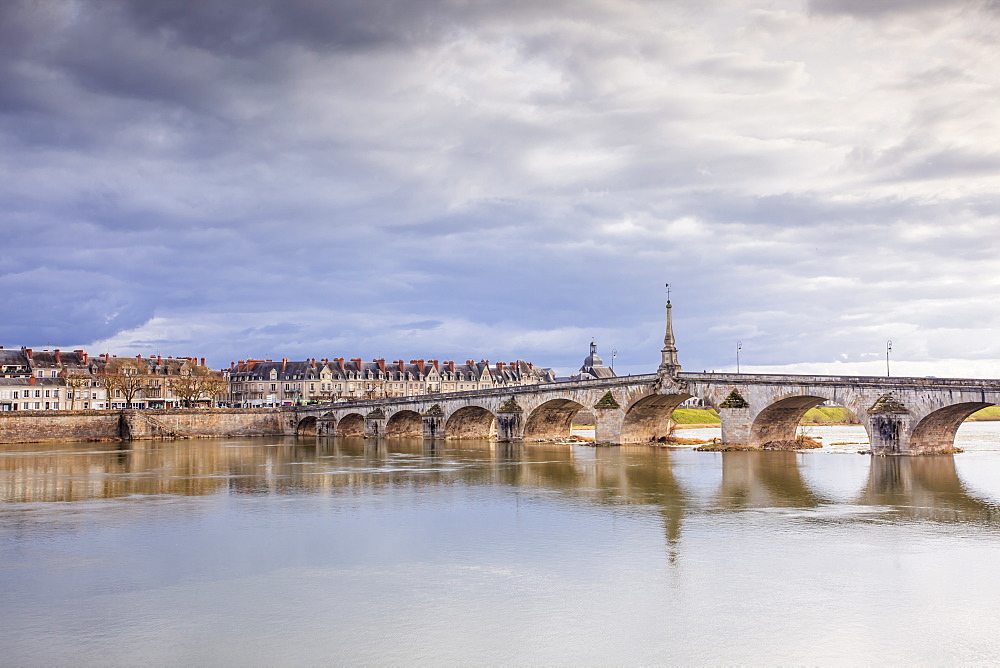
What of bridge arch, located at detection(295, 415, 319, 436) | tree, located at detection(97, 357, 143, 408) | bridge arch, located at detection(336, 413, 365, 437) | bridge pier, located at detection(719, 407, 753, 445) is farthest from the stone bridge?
tree, located at detection(97, 357, 143, 408)

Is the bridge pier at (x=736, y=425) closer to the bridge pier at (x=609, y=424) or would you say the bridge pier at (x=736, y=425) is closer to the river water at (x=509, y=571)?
the bridge pier at (x=609, y=424)

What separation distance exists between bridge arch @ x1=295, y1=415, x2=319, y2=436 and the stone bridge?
465 centimetres

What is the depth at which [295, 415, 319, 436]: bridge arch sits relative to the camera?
285 ft

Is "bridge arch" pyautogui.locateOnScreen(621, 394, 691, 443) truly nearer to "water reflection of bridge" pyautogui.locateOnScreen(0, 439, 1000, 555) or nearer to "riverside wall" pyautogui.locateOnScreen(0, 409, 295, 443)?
"water reflection of bridge" pyautogui.locateOnScreen(0, 439, 1000, 555)

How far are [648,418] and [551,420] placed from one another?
384 inches

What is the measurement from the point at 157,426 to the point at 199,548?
62.5 meters

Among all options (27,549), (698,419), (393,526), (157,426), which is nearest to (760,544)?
(393,526)

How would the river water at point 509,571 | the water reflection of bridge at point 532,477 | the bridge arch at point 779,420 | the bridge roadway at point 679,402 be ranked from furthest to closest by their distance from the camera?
the bridge arch at point 779,420 → the bridge roadway at point 679,402 → the water reflection of bridge at point 532,477 → the river water at point 509,571

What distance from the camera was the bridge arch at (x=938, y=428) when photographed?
40219 mm

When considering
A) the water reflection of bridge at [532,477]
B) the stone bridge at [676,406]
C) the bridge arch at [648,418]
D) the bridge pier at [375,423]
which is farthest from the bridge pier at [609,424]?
the bridge pier at [375,423]

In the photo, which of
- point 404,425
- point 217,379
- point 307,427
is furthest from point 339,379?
point 404,425

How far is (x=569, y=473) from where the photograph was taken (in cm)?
4006

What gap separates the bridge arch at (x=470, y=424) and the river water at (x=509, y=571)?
3193cm

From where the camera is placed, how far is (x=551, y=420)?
65.4 meters
